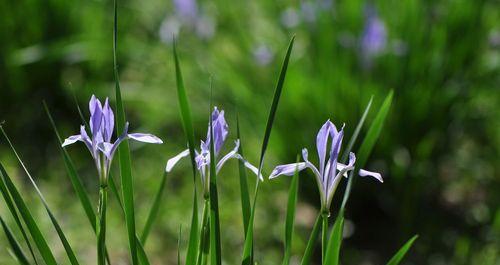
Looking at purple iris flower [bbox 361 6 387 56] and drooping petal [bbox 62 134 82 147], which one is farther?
purple iris flower [bbox 361 6 387 56]

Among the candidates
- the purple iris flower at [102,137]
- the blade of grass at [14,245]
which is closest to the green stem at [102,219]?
the purple iris flower at [102,137]

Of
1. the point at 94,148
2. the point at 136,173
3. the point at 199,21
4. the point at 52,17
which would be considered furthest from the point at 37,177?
the point at 94,148

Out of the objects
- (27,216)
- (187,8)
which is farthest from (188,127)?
(187,8)

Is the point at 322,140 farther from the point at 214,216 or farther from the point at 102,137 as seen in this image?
the point at 102,137

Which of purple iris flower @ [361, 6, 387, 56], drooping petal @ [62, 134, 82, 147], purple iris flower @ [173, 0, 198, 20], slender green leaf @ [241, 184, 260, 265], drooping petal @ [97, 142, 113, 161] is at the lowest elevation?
slender green leaf @ [241, 184, 260, 265]

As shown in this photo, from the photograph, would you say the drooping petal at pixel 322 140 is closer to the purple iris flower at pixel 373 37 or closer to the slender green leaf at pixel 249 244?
the slender green leaf at pixel 249 244

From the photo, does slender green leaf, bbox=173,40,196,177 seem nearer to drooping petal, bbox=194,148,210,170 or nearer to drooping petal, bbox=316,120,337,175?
drooping petal, bbox=194,148,210,170

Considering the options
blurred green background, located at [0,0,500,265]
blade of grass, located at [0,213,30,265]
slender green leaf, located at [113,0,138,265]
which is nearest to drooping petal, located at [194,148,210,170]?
slender green leaf, located at [113,0,138,265]
